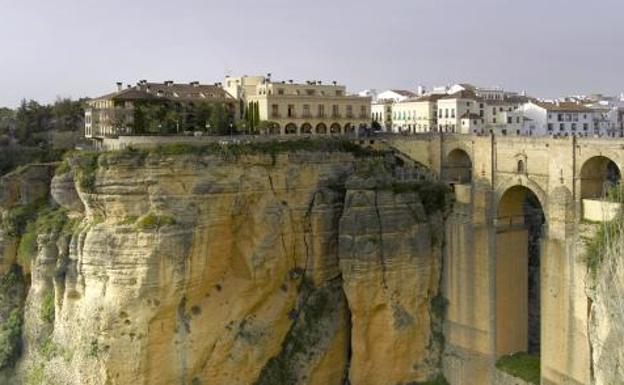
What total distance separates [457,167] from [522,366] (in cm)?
994

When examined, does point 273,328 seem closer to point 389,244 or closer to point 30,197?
point 389,244

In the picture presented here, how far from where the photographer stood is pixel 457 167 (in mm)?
37406

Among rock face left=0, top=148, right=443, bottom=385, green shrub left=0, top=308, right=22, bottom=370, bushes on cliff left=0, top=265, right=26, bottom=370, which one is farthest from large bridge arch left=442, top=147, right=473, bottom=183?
green shrub left=0, top=308, right=22, bottom=370

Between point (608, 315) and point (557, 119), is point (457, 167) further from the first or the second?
point (557, 119)

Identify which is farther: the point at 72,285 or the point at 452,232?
the point at 452,232

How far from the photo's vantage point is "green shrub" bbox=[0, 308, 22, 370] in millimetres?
35594

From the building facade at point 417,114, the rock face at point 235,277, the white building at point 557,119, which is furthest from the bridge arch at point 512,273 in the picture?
the building facade at point 417,114

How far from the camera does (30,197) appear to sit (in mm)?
38000

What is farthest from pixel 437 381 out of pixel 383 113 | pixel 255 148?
pixel 383 113

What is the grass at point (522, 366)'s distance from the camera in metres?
31.5

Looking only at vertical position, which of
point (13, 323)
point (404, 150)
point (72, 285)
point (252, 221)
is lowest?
point (13, 323)

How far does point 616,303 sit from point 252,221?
1561cm

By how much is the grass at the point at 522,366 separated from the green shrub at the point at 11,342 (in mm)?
21623

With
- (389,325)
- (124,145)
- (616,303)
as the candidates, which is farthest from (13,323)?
(616,303)
